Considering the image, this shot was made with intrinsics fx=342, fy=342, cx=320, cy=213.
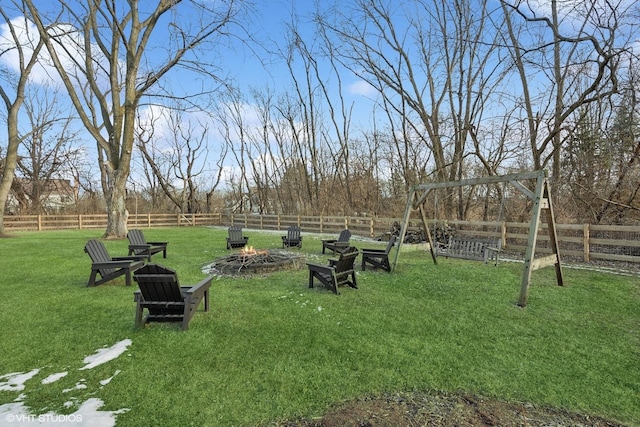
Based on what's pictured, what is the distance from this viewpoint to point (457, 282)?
275 inches

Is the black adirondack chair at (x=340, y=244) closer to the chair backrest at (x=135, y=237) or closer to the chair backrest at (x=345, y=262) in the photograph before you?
the chair backrest at (x=345, y=262)

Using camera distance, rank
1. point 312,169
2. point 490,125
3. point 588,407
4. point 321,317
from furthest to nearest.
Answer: point 312,169 < point 490,125 < point 321,317 < point 588,407

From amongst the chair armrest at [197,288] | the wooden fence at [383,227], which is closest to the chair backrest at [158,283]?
the chair armrest at [197,288]

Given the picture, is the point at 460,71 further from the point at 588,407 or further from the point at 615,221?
the point at 588,407

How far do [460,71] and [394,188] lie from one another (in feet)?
24.2

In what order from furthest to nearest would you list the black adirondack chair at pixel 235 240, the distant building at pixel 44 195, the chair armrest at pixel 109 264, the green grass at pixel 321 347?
the distant building at pixel 44 195, the black adirondack chair at pixel 235 240, the chair armrest at pixel 109 264, the green grass at pixel 321 347

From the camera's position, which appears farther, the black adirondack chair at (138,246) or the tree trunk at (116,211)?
the tree trunk at (116,211)

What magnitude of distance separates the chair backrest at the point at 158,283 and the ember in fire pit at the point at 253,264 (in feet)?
10.7

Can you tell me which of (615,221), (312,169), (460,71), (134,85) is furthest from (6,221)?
(615,221)

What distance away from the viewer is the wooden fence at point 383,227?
354 inches

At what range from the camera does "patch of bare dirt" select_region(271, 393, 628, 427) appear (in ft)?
8.25

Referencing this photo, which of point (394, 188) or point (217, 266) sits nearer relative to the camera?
point (217, 266)

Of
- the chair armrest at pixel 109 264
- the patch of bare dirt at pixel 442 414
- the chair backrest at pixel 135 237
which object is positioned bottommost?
the patch of bare dirt at pixel 442 414

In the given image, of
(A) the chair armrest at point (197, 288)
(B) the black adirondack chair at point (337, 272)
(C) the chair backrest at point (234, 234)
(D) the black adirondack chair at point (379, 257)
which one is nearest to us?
(A) the chair armrest at point (197, 288)
